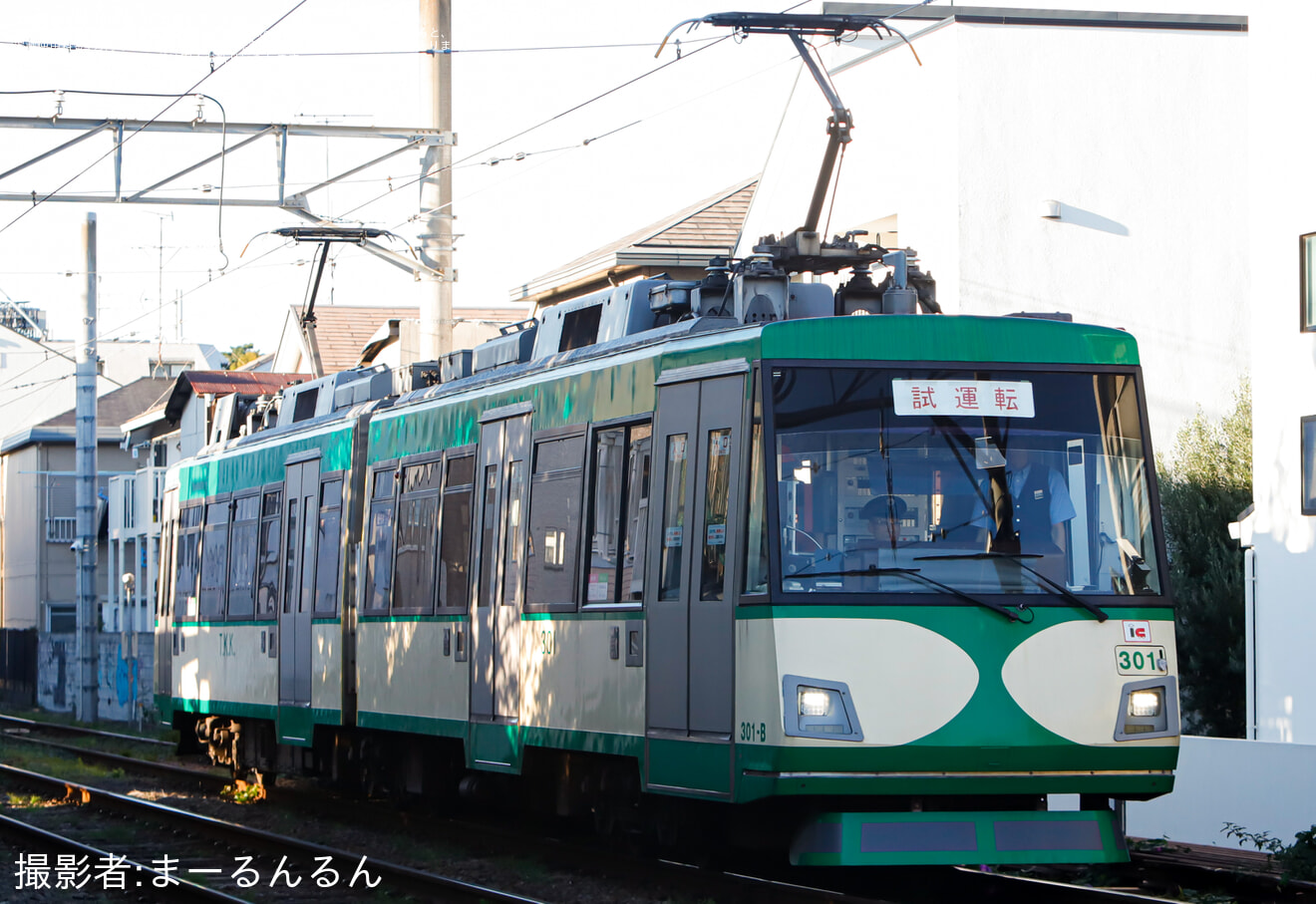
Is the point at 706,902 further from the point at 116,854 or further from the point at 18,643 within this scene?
the point at 18,643

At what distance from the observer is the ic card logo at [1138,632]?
30.9 feet

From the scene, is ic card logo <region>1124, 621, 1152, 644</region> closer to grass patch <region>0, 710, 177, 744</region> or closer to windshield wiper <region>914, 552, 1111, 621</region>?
windshield wiper <region>914, 552, 1111, 621</region>

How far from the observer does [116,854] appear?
14.2 meters

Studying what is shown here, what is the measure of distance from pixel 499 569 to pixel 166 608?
10.6 meters

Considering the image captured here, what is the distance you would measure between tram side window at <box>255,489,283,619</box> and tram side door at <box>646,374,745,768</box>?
8.04 metres

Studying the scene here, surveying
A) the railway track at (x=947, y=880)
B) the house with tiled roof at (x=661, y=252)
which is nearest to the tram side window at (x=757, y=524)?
the railway track at (x=947, y=880)

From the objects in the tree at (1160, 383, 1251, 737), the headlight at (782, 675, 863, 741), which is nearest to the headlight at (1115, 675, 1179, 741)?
the headlight at (782, 675, 863, 741)

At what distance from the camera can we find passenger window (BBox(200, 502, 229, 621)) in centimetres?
1933

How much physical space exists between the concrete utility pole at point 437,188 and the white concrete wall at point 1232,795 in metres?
10.7

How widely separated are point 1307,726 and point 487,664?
8722mm

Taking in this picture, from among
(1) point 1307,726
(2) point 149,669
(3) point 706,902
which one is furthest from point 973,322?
(2) point 149,669

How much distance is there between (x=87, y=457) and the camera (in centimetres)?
3194

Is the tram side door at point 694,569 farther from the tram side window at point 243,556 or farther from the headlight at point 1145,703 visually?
the tram side window at point 243,556

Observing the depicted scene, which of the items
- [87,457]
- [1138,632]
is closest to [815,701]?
[1138,632]
